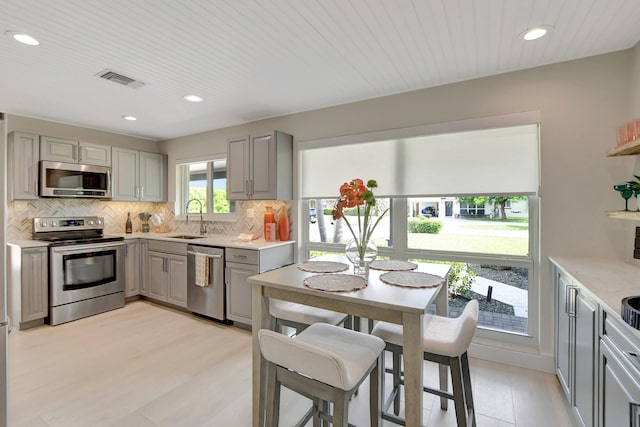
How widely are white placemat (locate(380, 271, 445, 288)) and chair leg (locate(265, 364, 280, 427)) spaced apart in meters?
0.74

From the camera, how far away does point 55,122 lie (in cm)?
390

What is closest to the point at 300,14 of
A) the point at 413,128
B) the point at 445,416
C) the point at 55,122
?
the point at 413,128

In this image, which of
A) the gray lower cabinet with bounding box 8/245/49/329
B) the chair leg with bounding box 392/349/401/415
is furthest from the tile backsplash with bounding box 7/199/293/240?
the chair leg with bounding box 392/349/401/415

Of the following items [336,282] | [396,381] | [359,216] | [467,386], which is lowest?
[396,381]

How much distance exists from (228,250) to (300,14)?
2428 millimetres

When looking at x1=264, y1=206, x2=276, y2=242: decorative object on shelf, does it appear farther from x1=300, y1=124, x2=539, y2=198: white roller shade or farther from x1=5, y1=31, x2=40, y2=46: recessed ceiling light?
x1=5, y1=31, x2=40, y2=46: recessed ceiling light

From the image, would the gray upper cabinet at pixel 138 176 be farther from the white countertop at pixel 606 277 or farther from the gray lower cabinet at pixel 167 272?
the white countertop at pixel 606 277

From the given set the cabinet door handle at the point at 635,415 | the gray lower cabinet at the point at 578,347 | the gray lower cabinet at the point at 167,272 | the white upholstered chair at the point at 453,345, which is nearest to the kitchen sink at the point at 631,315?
the cabinet door handle at the point at 635,415

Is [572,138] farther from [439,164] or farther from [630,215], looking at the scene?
[439,164]

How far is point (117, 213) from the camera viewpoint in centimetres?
458

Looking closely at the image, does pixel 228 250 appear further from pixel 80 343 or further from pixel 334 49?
pixel 334 49

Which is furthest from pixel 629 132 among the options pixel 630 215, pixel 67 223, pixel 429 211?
pixel 67 223

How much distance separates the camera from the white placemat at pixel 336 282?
154 centimetres

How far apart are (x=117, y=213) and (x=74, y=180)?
33.9 inches
